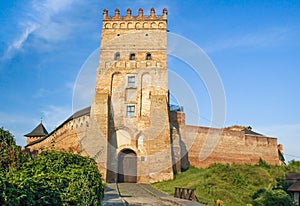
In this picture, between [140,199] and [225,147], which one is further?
[225,147]

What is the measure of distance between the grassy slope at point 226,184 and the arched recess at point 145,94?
19.7 feet

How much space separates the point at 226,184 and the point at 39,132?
108 ft

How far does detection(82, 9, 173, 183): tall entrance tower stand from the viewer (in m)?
25.6

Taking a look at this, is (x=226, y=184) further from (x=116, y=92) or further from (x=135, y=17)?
(x=135, y=17)

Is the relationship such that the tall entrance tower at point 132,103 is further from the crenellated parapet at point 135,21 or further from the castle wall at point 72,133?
the castle wall at point 72,133

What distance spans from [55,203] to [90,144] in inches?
868

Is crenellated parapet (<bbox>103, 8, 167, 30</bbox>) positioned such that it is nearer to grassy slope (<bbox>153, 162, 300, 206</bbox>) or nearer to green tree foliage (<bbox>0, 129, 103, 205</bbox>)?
grassy slope (<bbox>153, 162, 300, 206</bbox>)

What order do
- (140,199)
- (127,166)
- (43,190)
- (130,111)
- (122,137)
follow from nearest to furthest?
(43,190), (140,199), (127,166), (122,137), (130,111)

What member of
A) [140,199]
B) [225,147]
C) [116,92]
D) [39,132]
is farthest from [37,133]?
[140,199]

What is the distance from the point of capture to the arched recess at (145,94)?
90.9 feet

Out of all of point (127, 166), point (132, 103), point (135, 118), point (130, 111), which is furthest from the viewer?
point (132, 103)

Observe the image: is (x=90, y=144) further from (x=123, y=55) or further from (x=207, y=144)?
(x=207, y=144)

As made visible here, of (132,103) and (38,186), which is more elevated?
(132,103)

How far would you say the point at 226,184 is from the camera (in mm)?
21312
